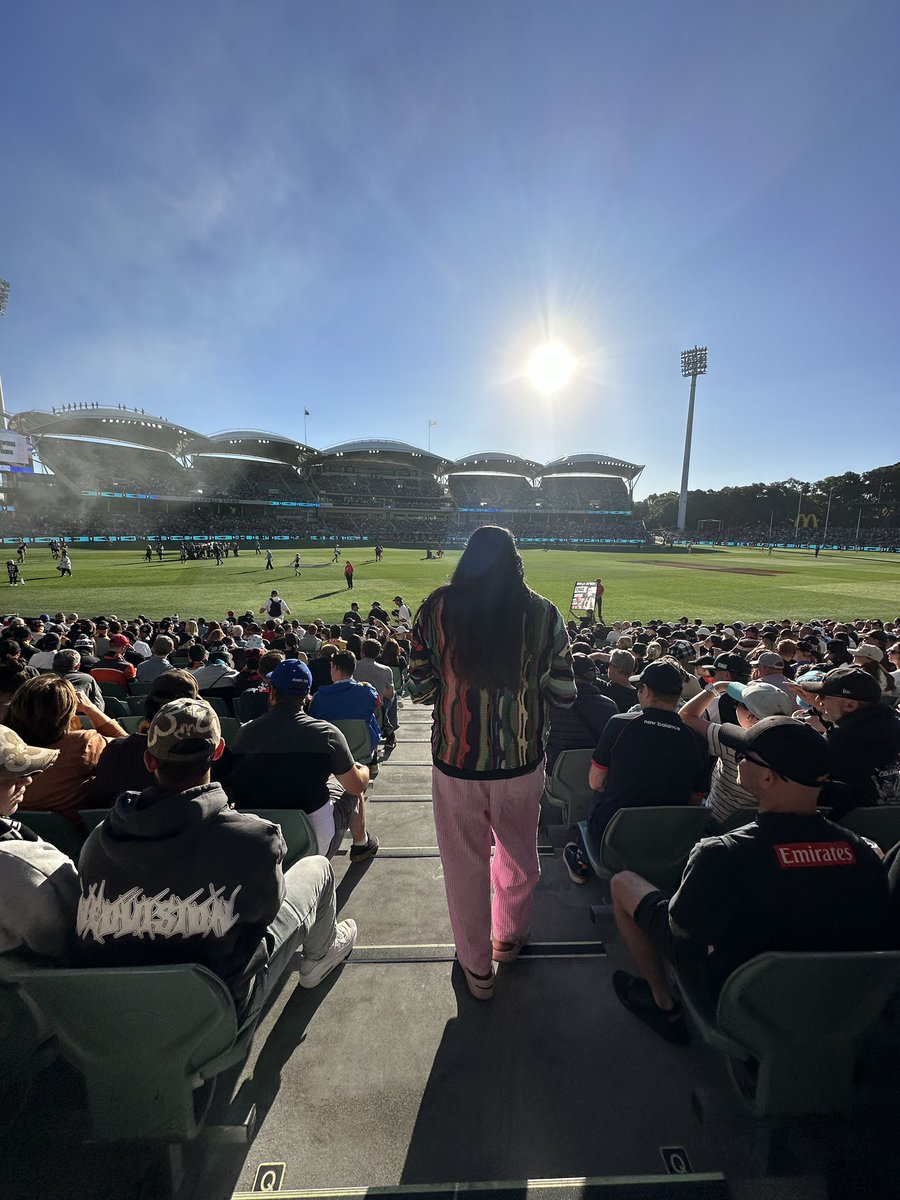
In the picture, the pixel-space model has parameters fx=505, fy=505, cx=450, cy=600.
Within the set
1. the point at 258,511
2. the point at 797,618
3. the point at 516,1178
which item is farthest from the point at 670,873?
the point at 258,511

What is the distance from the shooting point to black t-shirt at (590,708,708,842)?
10.3ft

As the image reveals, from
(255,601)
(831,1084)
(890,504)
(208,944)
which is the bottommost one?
(255,601)

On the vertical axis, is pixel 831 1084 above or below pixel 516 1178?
above

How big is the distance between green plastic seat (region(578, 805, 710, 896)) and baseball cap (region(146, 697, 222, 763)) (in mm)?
2202

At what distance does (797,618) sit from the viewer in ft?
69.1

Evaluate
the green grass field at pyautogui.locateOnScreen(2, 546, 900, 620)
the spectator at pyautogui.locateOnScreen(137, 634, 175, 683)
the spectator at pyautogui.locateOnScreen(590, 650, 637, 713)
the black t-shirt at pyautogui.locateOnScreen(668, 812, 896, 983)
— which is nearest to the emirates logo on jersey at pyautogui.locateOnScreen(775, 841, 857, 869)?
the black t-shirt at pyautogui.locateOnScreen(668, 812, 896, 983)

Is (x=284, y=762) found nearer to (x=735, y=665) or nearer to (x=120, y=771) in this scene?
(x=120, y=771)

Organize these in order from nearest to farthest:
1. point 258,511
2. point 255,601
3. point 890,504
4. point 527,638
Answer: point 527,638, point 255,601, point 258,511, point 890,504

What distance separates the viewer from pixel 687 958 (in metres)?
2.15

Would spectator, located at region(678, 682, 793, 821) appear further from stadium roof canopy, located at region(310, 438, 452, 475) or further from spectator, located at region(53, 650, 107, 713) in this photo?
stadium roof canopy, located at region(310, 438, 452, 475)

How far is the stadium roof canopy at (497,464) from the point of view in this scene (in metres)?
99.3

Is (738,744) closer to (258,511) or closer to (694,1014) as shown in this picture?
(694,1014)

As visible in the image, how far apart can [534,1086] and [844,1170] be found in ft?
3.76

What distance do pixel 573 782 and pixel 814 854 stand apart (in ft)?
8.08
